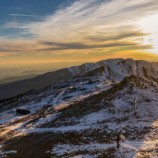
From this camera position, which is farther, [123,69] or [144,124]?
[123,69]

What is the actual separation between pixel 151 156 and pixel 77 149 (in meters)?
10.00

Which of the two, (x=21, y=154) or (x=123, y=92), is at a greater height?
(x=123, y=92)

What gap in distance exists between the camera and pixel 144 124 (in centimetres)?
4978

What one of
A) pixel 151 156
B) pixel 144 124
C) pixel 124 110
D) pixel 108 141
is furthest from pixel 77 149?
pixel 124 110

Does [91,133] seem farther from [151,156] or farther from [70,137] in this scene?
[151,156]

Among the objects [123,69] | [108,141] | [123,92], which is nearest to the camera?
[108,141]

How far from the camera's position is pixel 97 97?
6975cm

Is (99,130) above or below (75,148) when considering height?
above

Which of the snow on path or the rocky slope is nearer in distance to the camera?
the rocky slope

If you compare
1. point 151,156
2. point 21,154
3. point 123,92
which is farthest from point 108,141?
point 123,92

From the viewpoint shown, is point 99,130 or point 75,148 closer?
point 75,148

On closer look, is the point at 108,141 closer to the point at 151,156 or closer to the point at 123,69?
the point at 151,156

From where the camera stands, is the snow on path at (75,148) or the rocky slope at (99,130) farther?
the snow on path at (75,148)

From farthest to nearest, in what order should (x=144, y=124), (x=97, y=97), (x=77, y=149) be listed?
(x=97, y=97) → (x=144, y=124) → (x=77, y=149)
